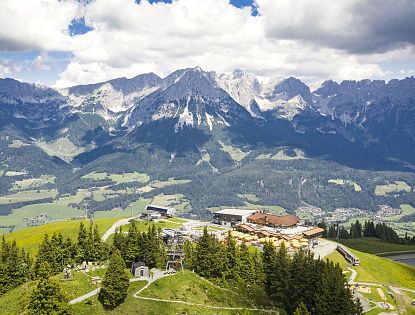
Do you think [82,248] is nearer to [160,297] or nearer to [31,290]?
[31,290]

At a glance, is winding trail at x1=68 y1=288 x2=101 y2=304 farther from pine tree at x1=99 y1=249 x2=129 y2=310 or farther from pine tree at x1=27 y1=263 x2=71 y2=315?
pine tree at x1=27 y1=263 x2=71 y2=315

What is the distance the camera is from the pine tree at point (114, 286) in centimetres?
8731

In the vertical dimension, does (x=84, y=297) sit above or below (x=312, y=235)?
above

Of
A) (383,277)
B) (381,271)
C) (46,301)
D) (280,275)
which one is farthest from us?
(381,271)

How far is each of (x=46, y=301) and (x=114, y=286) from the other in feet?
46.9

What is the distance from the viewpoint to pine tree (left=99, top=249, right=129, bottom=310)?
87.3 m

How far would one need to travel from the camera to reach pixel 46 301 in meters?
76.9

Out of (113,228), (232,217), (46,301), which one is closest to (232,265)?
(46,301)

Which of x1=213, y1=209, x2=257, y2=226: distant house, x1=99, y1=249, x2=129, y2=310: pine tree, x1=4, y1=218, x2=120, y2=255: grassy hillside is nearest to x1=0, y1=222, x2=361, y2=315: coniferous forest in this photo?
x1=99, y1=249, x2=129, y2=310: pine tree

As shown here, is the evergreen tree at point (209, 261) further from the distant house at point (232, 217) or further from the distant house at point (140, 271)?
the distant house at point (232, 217)

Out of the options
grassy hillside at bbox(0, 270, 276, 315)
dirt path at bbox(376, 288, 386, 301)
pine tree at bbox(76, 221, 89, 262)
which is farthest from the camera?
dirt path at bbox(376, 288, 386, 301)

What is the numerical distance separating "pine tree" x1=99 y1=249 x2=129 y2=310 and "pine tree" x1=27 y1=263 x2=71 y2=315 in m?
9.76

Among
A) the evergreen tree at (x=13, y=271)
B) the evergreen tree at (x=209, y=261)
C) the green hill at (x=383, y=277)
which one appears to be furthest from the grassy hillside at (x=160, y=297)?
the green hill at (x=383, y=277)

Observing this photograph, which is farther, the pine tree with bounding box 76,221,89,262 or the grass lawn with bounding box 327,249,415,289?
the grass lawn with bounding box 327,249,415,289
